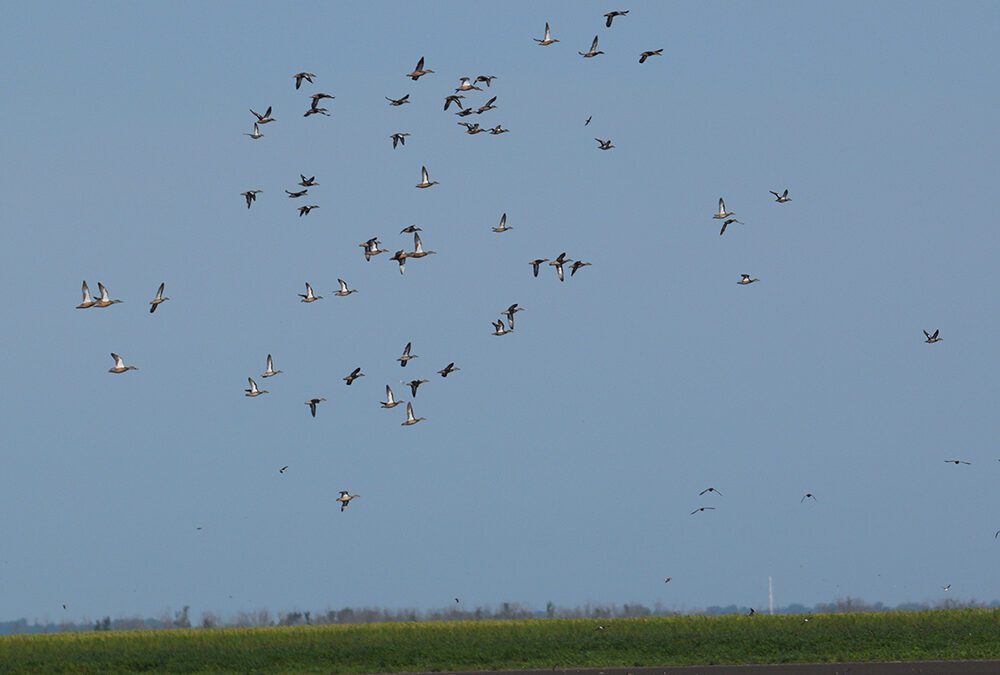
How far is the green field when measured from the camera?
239 ft

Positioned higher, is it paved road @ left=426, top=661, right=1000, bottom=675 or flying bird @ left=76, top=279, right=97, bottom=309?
flying bird @ left=76, top=279, right=97, bottom=309

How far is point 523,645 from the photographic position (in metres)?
78.0

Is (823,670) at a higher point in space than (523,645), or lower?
lower

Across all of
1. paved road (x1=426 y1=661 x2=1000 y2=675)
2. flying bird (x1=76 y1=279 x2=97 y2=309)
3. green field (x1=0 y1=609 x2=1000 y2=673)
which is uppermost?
flying bird (x1=76 y1=279 x2=97 y2=309)

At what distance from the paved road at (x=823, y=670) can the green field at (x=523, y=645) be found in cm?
289

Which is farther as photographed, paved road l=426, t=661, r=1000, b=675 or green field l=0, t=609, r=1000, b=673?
green field l=0, t=609, r=1000, b=673

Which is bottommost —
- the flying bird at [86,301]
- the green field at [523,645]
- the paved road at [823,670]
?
the paved road at [823,670]

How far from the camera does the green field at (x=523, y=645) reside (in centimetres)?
7275

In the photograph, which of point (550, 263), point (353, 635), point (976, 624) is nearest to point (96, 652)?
point (353, 635)

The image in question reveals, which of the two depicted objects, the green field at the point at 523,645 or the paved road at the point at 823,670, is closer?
the paved road at the point at 823,670

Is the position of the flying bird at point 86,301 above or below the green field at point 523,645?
above

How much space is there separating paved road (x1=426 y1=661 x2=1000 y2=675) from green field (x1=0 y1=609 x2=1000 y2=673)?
289 cm

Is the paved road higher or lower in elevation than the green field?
lower

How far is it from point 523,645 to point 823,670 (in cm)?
1547
